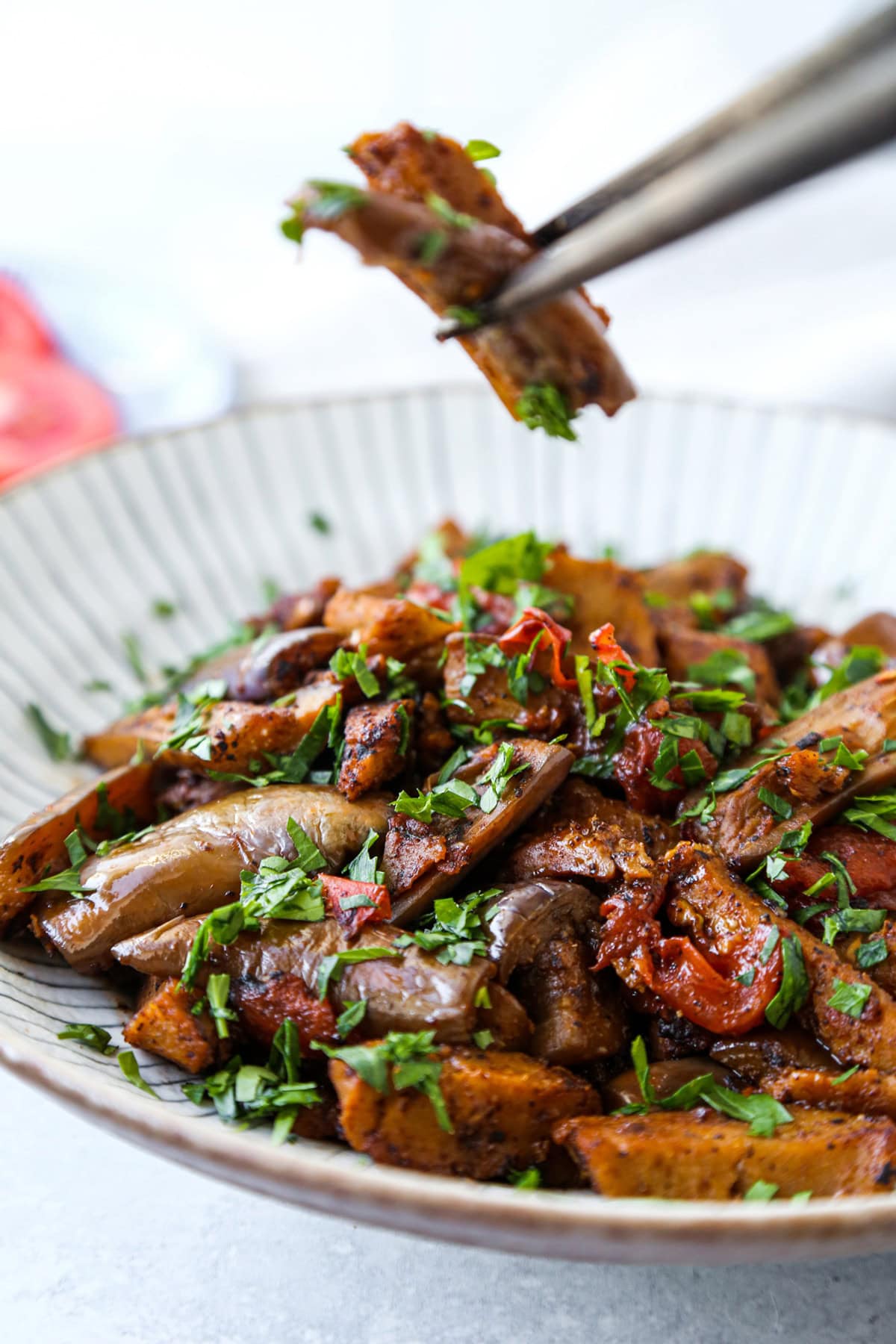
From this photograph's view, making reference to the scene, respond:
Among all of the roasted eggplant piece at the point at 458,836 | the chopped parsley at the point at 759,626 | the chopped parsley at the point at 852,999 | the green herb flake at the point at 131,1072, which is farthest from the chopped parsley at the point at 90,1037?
the chopped parsley at the point at 759,626

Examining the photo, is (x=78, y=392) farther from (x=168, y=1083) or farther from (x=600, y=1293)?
(x=600, y=1293)

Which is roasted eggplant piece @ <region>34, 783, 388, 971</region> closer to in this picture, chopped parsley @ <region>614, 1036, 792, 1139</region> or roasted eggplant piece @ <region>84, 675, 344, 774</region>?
roasted eggplant piece @ <region>84, 675, 344, 774</region>

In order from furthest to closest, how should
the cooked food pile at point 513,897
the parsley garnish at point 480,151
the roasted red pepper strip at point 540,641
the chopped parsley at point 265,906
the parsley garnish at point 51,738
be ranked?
1. the parsley garnish at point 51,738
2. the roasted red pepper strip at point 540,641
3. the parsley garnish at point 480,151
4. the chopped parsley at point 265,906
5. the cooked food pile at point 513,897

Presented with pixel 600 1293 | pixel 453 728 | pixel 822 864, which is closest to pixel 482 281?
pixel 453 728

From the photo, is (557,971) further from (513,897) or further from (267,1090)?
(267,1090)

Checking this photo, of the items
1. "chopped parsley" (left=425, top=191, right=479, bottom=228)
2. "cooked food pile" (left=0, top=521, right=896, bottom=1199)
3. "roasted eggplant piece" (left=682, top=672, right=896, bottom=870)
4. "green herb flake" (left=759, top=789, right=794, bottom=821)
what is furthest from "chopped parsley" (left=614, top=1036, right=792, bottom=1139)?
"chopped parsley" (left=425, top=191, right=479, bottom=228)

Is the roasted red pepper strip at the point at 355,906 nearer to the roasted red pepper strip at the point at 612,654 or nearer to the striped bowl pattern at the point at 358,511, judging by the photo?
the roasted red pepper strip at the point at 612,654
